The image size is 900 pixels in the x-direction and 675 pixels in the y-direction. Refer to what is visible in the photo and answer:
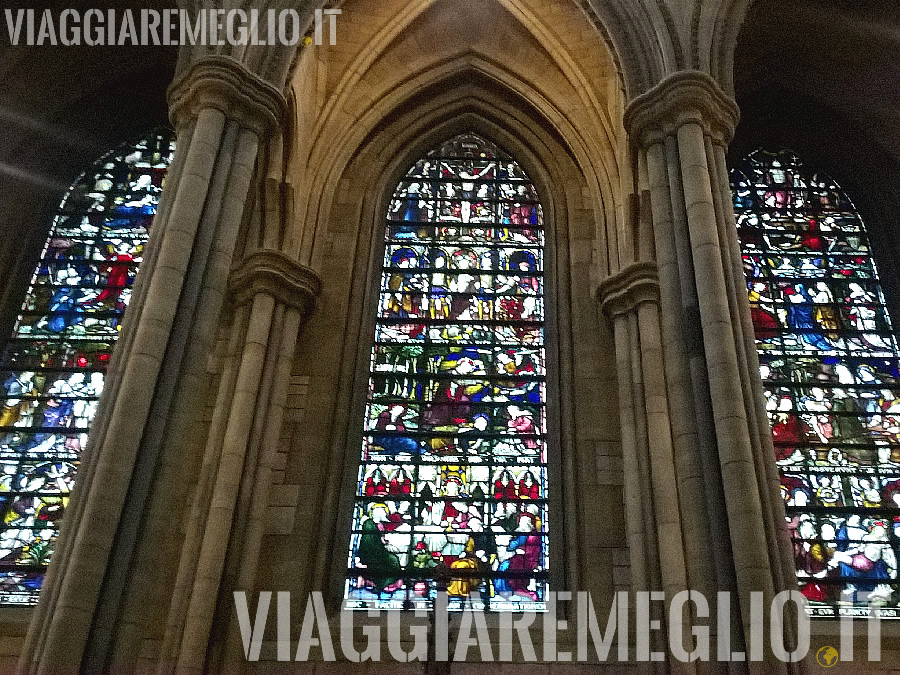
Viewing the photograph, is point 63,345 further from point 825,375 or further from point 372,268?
point 825,375

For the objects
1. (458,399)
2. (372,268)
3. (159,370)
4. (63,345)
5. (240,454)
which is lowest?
(240,454)

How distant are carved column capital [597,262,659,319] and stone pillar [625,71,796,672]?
160 centimetres

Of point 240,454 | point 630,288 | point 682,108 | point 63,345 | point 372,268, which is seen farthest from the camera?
point 372,268

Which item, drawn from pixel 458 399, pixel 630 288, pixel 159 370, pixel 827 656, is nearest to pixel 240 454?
pixel 159 370

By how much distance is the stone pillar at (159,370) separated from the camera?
18.1ft

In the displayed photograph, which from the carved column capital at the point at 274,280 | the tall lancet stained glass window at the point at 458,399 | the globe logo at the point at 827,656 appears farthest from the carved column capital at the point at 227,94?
the globe logo at the point at 827,656

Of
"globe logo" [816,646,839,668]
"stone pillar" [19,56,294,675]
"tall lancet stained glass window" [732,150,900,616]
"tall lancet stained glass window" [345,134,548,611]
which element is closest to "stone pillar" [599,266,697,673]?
"tall lancet stained glass window" [345,134,548,611]

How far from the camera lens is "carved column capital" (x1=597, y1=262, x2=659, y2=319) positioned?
31.6 ft

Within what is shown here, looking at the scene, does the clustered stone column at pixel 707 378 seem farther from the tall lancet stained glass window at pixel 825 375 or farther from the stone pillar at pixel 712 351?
the tall lancet stained glass window at pixel 825 375

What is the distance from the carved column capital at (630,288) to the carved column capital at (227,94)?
4.07m

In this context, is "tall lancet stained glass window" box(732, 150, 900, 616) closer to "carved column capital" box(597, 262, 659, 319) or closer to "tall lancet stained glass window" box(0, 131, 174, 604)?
"carved column capital" box(597, 262, 659, 319)

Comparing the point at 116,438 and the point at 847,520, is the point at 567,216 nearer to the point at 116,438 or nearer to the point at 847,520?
the point at 847,520

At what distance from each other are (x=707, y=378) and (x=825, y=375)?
4354mm

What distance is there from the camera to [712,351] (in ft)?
21.9
